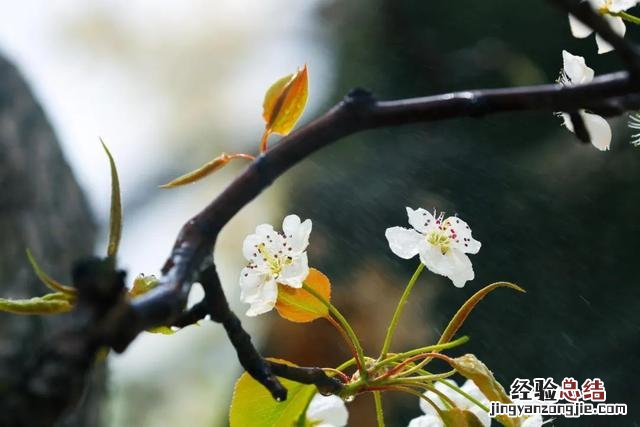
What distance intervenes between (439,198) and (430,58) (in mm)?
301

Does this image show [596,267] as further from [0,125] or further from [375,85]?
[0,125]

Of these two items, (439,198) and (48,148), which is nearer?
(439,198)

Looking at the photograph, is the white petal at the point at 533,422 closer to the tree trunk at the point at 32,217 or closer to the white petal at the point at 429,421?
the white petal at the point at 429,421

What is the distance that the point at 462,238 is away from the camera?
0.32 metres

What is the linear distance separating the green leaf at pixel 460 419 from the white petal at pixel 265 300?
7 cm

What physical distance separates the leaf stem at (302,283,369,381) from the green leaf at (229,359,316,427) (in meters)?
0.02

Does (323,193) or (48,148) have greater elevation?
(48,148)

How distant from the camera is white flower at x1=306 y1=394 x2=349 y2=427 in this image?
27cm

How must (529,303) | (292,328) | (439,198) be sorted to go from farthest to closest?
(292,328), (439,198), (529,303)

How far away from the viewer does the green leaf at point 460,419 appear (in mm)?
249

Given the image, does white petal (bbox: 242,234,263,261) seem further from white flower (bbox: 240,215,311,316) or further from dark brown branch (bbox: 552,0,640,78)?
dark brown branch (bbox: 552,0,640,78)

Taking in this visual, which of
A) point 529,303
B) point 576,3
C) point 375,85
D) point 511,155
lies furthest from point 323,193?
point 576,3

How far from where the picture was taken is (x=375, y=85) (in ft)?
5.04

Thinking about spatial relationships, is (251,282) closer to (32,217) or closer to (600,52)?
(600,52)
